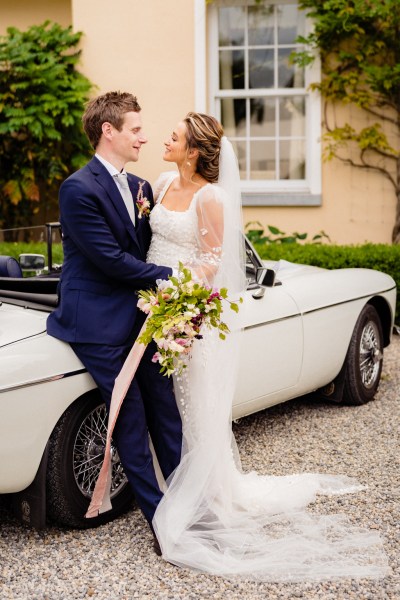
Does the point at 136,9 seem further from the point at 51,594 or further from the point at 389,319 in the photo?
the point at 51,594

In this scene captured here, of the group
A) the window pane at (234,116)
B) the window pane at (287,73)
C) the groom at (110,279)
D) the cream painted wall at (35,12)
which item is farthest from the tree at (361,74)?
the groom at (110,279)

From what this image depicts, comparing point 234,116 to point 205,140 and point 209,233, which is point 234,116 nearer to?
point 205,140

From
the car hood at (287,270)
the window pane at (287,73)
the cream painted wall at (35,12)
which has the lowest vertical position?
the car hood at (287,270)

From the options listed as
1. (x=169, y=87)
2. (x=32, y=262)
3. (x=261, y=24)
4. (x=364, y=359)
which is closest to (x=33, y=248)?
(x=32, y=262)

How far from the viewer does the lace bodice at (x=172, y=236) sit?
3.68m

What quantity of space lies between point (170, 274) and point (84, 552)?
4.07 ft

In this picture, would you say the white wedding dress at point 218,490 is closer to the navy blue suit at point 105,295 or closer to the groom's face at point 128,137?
the navy blue suit at point 105,295

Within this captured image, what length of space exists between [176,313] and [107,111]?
95 cm

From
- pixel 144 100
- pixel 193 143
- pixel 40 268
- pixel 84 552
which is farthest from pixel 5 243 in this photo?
pixel 144 100

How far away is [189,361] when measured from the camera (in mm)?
3734

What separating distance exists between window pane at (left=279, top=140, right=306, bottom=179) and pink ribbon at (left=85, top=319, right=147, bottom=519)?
666cm

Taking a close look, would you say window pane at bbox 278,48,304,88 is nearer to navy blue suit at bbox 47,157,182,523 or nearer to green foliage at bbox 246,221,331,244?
green foliage at bbox 246,221,331,244

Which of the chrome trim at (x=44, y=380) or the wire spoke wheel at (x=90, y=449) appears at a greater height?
the chrome trim at (x=44, y=380)

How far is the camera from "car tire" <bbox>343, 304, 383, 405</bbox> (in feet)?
17.4
